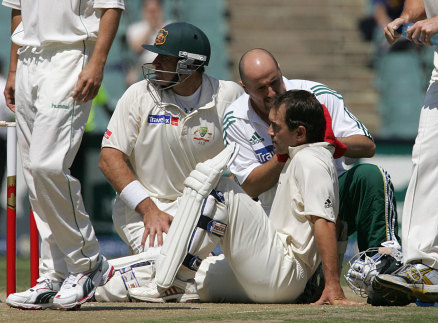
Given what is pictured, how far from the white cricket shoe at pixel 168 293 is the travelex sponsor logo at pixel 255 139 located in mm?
1026

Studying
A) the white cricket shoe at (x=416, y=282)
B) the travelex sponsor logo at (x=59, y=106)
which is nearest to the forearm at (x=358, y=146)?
the white cricket shoe at (x=416, y=282)

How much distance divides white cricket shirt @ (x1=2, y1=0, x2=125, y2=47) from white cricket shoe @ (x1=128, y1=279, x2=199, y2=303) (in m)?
1.38

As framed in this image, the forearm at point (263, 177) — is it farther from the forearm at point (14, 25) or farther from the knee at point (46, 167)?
the forearm at point (14, 25)

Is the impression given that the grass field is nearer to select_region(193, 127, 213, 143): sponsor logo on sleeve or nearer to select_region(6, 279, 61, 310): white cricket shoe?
select_region(6, 279, 61, 310): white cricket shoe

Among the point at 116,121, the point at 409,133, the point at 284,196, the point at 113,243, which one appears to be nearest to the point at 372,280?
the point at 284,196

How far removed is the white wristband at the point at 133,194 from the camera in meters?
5.11

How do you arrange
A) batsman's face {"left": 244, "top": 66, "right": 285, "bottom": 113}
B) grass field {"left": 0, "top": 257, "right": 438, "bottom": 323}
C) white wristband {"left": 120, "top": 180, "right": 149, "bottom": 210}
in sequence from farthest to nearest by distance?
white wristband {"left": 120, "top": 180, "right": 149, "bottom": 210} < batsman's face {"left": 244, "top": 66, "right": 285, "bottom": 113} < grass field {"left": 0, "top": 257, "right": 438, "bottom": 323}

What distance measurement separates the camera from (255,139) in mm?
5230

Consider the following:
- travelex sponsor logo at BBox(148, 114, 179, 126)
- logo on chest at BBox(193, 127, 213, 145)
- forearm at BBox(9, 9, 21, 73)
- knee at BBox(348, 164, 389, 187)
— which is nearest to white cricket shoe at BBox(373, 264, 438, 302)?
knee at BBox(348, 164, 389, 187)

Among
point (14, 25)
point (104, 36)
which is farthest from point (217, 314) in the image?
point (14, 25)

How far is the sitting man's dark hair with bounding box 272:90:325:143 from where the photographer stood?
4457 mm

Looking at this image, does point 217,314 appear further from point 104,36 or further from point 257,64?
point 257,64

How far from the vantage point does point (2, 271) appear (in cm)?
684

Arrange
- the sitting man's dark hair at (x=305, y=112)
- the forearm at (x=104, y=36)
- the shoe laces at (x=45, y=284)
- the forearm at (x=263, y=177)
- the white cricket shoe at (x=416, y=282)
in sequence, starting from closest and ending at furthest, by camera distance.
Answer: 1. the white cricket shoe at (x=416, y=282)
2. the forearm at (x=104, y=36)
3. the shoe laces at (x=45, y=284)
4. the sitting man's dark hair at (x=305, y=112)
5. the forearm at (x=263, y=177)
